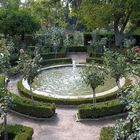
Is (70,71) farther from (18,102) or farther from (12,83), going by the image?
(18,102)

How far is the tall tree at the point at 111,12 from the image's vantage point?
31998 millimetres

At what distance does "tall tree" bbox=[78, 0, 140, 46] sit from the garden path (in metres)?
15.5

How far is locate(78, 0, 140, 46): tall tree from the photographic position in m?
32.0

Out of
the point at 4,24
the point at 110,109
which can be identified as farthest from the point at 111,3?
the point at 110,109

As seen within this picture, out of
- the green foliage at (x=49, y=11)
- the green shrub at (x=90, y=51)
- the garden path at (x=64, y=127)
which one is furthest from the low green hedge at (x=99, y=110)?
the green foliage at (x=49, y=11)

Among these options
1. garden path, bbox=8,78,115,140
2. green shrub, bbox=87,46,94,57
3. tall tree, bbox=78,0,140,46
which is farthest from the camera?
tall tree, bbox=78,0,140,46

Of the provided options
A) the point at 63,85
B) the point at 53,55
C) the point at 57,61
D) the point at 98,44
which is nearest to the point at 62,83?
the point at 63,85

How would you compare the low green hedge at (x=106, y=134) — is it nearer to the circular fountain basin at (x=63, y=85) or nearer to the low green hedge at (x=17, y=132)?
the low green hedge at (x=17, y=132)

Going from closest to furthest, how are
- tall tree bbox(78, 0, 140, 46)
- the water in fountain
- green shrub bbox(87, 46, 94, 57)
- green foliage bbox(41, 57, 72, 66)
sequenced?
the water in fountain
green foliage bbox(41, 57, 72, 66)
green shrub bbox(87, 46, 94, 57)
tall tree bbox(78, 0, 140, 46)

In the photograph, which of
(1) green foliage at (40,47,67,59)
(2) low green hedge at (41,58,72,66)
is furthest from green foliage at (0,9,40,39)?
(2) low green hedge at (41,58,72,66)

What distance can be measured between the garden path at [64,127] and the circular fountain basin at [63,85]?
8.52ft

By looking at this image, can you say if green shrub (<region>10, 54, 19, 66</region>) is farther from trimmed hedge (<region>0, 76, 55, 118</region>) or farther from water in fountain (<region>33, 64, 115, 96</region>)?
trimmed hedge (<region>0, 76, 55, 118</region>)

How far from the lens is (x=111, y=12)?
1275 inches

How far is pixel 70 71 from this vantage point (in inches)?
1099
